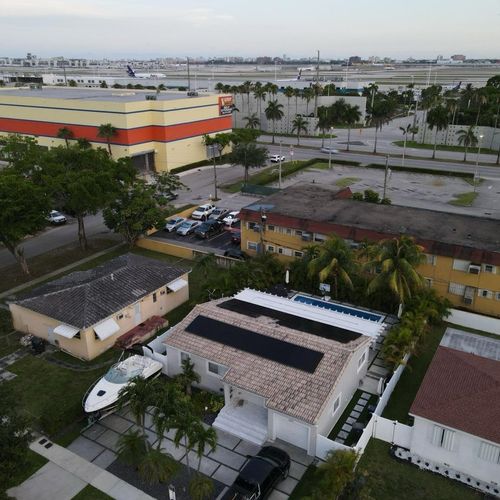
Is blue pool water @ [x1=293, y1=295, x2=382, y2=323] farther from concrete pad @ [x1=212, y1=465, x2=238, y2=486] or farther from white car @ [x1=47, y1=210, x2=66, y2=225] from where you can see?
white car @ [x1=47, y1=210, x2=66, y2=225]

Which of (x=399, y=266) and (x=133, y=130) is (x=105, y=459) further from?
(x=133, y=130)

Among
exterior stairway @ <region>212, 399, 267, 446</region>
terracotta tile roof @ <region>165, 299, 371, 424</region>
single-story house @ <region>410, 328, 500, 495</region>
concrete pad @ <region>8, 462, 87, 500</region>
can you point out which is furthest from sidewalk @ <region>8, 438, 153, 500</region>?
single-story house @ <region>410, 328, 500, 495</region>

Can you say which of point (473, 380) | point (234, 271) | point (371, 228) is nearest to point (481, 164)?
point (371, 228)

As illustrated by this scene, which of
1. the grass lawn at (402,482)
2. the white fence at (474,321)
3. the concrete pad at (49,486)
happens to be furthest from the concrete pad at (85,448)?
the white fence at (474,321)

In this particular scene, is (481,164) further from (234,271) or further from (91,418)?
(91,418)

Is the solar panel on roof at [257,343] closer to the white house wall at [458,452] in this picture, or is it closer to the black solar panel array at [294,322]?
the black solar panel array at [294,322]
